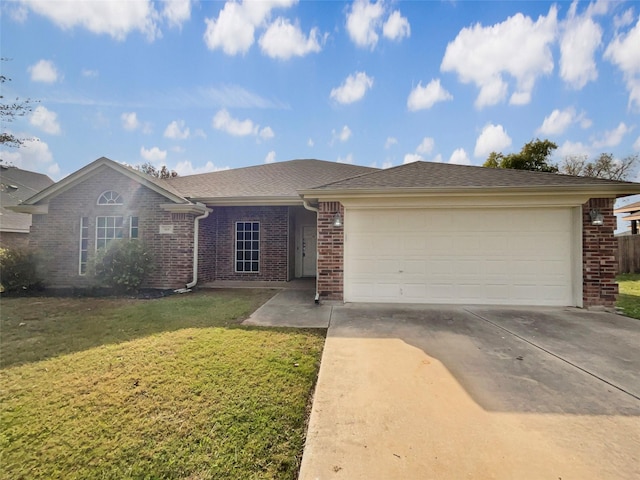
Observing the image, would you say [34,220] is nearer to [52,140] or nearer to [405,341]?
[52,140]

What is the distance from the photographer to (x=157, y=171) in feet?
99.7

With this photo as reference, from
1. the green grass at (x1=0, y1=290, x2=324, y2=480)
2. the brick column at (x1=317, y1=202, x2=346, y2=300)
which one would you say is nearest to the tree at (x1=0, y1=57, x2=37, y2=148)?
the green grass at (x1=0, y1=290, x2=324, y2=480)

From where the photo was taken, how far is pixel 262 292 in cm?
869

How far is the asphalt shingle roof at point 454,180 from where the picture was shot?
6599mm

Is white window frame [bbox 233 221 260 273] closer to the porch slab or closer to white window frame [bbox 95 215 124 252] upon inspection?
the porch slab

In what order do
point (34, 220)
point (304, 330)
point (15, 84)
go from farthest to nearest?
point (15, 84), point (34, 220), point (304, 330)

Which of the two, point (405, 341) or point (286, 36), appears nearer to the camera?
point (405, 341)

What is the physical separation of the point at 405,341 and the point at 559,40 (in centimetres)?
919

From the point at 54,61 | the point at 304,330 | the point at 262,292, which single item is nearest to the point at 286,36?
the point at 54,61

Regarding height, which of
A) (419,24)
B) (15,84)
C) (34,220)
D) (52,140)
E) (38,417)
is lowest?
(38,417)

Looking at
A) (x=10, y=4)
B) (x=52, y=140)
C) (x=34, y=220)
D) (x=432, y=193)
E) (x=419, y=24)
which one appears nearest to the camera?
(x=432, y=193)

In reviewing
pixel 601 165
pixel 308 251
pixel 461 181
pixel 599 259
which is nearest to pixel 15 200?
pixel 308 251

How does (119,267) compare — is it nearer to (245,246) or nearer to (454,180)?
(245,246)

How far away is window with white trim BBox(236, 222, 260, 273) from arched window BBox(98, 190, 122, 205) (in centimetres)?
381
